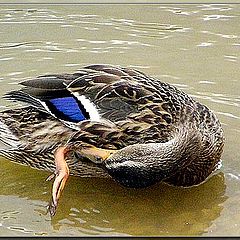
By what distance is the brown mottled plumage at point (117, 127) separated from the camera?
204 inches

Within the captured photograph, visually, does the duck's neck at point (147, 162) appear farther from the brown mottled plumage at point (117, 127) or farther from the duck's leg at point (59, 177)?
the duck's leg at point (59, 177)

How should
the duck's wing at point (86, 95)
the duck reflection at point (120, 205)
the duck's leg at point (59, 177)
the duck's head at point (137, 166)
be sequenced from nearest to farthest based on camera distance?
the duck's head at point (137, 166) → the duck's leg at point (59, 177) → the duck reflection at point (120, 205) → the duck's wing at point (86, 95)

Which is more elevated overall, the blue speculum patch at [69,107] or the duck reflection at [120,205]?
the blue speculum patch at [69,107]

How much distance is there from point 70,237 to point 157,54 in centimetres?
340

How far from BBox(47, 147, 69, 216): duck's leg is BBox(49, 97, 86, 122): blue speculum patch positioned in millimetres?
293

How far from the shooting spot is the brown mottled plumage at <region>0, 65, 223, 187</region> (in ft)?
17.0

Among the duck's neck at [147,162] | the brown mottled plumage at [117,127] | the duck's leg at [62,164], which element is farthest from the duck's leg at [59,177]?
the duck's neck at [147,162]

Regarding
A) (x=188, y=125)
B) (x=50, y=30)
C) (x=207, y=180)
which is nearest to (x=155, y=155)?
(x=188, y=125)

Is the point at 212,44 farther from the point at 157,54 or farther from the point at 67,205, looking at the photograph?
the point at 67,205

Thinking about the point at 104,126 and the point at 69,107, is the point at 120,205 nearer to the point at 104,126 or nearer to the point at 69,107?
the point at 104,126

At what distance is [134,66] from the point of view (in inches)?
303

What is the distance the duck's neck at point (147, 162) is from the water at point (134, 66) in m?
0.39

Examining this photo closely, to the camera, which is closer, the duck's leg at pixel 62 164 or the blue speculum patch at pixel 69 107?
the duck's leg at pixel 62 164

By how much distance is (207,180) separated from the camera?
5656mm
